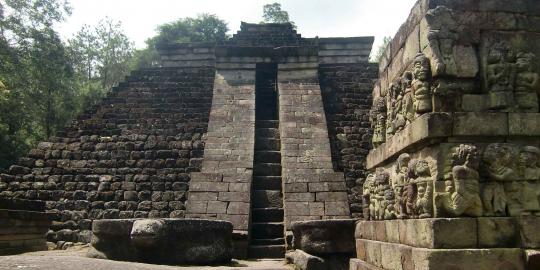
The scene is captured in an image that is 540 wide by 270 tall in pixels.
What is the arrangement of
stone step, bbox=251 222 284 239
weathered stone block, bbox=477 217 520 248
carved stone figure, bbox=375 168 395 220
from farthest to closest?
1. stone step, bbox=251 222 284 239
2. carved stone figure, bbox=375 168 395 220
3. weathered stone block, bbox=477 217 520 248

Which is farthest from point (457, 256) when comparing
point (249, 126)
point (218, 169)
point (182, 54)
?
point (182, 54)

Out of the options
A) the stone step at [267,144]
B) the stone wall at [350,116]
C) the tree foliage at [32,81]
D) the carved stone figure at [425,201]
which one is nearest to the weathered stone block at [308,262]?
the carved stone figure at [425,201]

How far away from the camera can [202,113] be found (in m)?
12.6

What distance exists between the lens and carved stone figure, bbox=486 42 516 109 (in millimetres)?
3582

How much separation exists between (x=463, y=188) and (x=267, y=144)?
328 inches

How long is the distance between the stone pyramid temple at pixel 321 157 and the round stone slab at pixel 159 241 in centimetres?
2

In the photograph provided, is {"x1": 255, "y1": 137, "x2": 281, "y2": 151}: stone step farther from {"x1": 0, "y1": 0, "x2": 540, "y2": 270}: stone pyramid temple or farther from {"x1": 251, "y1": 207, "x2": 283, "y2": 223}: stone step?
{"x1": 251, "y1": 207, "x2": 283, "y2": 223}: stone step

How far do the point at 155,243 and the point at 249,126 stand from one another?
19.7 ft

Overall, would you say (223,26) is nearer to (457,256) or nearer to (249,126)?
(249,126)

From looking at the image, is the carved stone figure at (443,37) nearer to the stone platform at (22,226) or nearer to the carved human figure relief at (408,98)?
the carved human figure relief at (408,98)

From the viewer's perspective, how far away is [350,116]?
494 inches

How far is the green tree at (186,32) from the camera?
108 feet

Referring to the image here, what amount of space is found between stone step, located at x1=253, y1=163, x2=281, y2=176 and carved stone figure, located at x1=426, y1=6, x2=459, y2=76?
7039 millimetres

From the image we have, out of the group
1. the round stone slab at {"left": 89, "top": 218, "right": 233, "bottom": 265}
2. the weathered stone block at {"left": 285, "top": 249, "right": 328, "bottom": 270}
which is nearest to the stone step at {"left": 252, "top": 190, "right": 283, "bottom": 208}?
the weathered stone block at {"left": 285, "top": 249, "right": 328, "bottom": 270}
